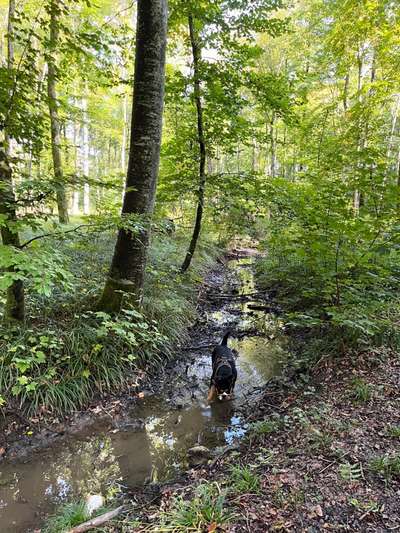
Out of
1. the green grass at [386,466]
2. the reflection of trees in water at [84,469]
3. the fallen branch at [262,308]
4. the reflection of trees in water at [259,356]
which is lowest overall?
the reflection of trees in water at [84,469]

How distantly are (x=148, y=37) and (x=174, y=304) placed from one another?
4.40m

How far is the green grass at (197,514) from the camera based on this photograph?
87.5 inches

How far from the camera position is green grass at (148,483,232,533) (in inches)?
87.5

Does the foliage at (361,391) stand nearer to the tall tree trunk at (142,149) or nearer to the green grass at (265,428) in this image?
the green grass at (265,428)

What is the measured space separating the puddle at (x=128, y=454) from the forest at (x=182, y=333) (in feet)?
0.07

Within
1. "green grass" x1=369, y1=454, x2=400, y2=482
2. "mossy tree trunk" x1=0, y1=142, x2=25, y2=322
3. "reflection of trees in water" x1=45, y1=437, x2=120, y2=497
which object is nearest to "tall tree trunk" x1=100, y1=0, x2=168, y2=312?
"mossy tree trunk" x1=0, y1=142, x2=25, y2=322

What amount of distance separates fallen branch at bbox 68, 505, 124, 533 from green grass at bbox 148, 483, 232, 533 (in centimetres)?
43

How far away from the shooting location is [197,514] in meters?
2.29

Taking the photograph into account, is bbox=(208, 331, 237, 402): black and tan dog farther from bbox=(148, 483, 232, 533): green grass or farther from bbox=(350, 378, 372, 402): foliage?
bbox=(148, 483, 232, 533): green grass

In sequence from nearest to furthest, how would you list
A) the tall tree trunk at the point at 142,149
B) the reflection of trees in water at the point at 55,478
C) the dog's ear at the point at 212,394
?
the reflection of trees in water at the point at 55,478 → the tall tree trunk at the point at 142,149 → the dog's ear at the point at 212,394

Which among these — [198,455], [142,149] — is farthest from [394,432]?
[142,149]

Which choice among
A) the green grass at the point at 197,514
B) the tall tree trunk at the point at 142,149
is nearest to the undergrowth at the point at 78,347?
the tall tree trunk at the point at 142,149

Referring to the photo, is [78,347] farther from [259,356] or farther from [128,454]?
[259,356]

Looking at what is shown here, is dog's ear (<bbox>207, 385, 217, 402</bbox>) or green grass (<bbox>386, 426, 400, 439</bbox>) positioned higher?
green grass (<bbox>386, 426, 400, 439</bbox>)
